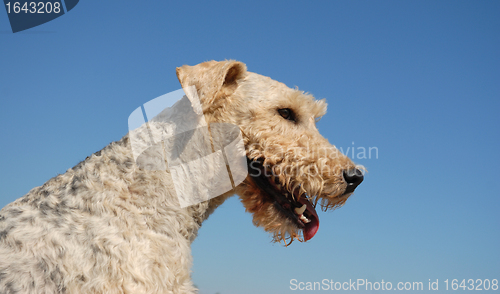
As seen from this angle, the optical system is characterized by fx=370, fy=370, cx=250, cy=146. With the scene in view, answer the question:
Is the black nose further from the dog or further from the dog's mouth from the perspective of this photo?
the dog's mouth

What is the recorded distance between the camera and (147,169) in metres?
3.80

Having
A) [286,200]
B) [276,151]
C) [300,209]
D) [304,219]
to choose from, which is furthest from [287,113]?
[304,219]

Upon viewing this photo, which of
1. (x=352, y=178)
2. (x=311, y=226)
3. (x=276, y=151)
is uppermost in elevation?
(x=276, y=151)

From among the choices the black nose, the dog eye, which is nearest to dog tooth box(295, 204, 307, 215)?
the black nose

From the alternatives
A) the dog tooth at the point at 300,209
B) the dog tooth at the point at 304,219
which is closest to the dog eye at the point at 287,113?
the dog tooth at the point at 300,209

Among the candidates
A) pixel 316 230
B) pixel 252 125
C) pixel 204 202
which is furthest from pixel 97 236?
pixel 316 230

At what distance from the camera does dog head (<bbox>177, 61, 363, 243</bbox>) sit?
4422 mm

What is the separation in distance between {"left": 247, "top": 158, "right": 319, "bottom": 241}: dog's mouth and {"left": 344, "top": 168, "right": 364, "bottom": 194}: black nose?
1.72 ft

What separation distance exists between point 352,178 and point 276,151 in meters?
0.97

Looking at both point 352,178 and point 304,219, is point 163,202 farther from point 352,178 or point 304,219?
point 352,178

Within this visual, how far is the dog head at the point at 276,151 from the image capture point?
4.42 meters

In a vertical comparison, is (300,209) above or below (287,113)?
below

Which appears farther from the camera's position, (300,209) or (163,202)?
(300,209)

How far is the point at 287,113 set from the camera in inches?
190
